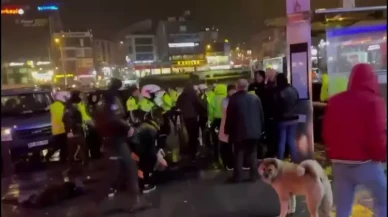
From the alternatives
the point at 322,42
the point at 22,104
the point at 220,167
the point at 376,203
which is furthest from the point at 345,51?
the point at 22,104

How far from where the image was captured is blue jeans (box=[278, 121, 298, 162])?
9500mm

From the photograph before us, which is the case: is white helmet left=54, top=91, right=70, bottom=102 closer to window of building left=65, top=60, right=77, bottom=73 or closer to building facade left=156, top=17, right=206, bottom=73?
window of building left=65, top=60, right=77, bottom=73

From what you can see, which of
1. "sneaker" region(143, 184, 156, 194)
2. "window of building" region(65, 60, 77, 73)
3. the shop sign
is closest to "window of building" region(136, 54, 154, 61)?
the shop sign

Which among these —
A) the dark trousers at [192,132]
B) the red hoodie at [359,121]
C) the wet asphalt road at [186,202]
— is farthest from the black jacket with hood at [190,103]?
the red hoodie at [359,121]

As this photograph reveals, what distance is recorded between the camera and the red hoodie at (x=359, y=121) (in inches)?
174

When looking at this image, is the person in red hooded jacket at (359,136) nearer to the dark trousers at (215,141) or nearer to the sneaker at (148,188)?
the sneaker at (148,188)

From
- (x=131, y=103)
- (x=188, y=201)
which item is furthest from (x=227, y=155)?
(x=188, y=201)

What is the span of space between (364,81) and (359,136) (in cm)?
48

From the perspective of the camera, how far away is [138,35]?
169 ft

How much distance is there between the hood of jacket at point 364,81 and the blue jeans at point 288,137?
4812mm

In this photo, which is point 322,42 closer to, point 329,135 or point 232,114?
point 232,114

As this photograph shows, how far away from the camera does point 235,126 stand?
868 cm

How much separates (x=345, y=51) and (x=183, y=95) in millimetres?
4279

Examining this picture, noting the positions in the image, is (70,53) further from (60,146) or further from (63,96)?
(63,96)
